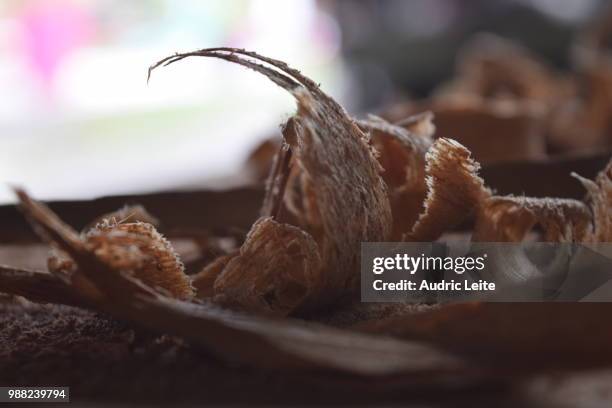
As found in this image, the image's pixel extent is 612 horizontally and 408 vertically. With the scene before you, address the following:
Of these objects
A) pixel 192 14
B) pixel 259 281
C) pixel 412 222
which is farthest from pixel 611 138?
pixel 192 14

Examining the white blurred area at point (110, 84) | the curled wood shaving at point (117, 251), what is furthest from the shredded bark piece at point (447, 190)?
the white blurred area at point (110, 84)

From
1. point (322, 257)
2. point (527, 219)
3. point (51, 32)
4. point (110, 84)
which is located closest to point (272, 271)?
point (322, 257)

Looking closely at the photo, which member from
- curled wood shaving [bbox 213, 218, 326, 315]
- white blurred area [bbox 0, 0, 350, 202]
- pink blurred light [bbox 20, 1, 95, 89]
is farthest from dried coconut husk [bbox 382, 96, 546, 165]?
pink blurred light [bbox 20, 1, 95, 89]

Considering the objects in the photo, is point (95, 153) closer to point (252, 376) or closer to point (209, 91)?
point (209, 91)

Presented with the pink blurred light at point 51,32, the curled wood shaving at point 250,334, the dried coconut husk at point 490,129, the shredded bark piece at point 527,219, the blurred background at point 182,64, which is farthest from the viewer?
the blurred background at point 182,64

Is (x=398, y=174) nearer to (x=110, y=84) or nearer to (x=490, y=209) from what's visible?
(x=490, y=209)

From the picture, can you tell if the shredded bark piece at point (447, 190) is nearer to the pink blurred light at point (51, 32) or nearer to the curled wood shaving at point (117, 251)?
the curled wood shaving at point (117, 251)

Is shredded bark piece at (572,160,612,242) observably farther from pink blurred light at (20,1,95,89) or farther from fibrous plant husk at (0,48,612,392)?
pink blurred light at (20,1,95,89)
